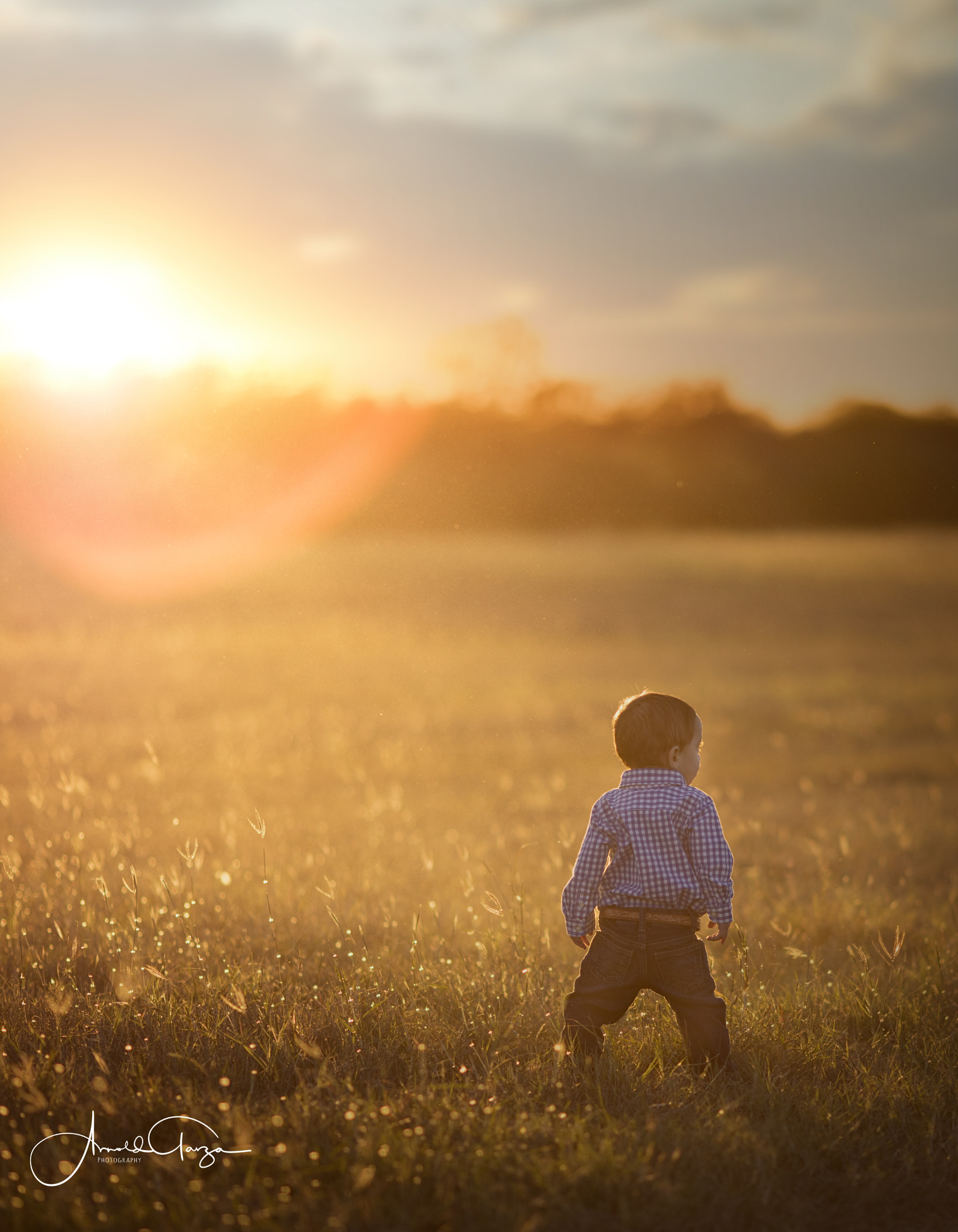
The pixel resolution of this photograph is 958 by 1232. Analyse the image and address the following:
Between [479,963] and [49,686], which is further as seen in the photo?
[49,686]

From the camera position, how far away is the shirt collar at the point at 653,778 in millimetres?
3658

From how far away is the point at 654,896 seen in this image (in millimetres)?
3518

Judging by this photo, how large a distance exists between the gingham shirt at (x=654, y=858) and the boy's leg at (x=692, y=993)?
0.13m

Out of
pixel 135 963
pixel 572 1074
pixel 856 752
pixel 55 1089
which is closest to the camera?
pixel 55 1089

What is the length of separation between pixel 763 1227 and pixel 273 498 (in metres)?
7.46

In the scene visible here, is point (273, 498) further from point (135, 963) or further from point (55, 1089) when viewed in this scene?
point (55, 1089)

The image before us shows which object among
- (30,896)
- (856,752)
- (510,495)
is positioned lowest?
(856,752)

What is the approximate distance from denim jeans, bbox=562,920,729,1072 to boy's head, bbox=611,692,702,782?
570mm

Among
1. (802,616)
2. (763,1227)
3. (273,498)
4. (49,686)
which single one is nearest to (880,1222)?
(763,1227)

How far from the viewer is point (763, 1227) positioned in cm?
273
